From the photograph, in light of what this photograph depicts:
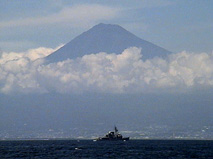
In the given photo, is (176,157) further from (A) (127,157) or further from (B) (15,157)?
(B) (15,157)

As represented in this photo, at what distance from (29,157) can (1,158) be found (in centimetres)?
980

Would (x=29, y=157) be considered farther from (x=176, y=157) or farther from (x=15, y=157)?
(x=176, y=157)

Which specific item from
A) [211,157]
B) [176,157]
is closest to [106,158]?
[176,157]

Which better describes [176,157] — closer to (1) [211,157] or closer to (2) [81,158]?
(1) [211,157]

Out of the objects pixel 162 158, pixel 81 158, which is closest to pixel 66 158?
pixel 81 158

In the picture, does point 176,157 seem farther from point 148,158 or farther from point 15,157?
point 15,157

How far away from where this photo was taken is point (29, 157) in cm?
18088

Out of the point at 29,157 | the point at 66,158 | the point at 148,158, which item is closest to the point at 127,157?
the point at 148,158

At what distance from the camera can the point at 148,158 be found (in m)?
177

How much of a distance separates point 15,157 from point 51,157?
12.0 metres

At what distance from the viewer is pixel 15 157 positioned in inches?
7101

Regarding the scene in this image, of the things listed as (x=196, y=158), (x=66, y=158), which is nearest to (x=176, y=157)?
(x=196, y=158)

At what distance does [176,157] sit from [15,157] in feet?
175

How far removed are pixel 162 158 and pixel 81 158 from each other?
2610 cm
